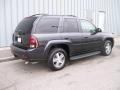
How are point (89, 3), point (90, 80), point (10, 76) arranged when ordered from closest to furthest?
point (90, 80)
point (10, 76)
point (89, 3)

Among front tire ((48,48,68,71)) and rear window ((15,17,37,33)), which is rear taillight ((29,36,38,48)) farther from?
front tire ((48,48,68,71))

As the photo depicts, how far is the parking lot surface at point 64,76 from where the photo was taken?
4.40 meters

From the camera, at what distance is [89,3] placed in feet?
40.7

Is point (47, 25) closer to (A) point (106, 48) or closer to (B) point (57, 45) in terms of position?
(B) point (57, 45)

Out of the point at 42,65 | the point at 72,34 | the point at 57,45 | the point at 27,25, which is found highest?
the point at 27,25

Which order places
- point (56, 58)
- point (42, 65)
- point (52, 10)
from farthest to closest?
point (52, 10) → point (42, 65) → point (56, 58)

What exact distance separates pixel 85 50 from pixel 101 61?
2.84 ft

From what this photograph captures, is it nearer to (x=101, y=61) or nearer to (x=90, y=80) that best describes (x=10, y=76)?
(x=90, y=80)

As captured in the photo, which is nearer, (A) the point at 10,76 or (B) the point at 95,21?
(A) the point at 10,76

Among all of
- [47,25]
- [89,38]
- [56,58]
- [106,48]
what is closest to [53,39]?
[47,25]

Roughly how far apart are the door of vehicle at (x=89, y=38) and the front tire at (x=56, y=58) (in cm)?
102

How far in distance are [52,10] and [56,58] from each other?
17.5 feet

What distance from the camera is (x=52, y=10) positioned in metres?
10.3

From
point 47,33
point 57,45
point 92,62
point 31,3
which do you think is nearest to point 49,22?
point 47,33
